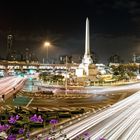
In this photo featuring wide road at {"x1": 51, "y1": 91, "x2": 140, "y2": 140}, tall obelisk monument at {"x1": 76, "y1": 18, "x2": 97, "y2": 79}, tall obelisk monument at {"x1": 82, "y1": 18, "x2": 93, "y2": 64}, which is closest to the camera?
wide road at {"x1": 51, "y1": 91, "x2": 140, "y2": 140}

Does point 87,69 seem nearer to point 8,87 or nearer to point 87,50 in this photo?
point 87,50

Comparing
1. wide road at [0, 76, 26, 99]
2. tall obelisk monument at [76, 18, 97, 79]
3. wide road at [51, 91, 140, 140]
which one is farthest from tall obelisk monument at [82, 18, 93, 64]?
wide road at [51, 91, 140, 140]

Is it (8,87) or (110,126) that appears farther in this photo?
(8,87)

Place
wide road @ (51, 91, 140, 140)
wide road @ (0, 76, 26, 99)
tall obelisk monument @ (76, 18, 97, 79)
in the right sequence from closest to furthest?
1. wide road @ (51, 91, 140, 140)
2. wide road @ (0, 76, 26, 99)
3. tall obelisk monument @ (76, 18, 97, 79)

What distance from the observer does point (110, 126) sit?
33.4 metres

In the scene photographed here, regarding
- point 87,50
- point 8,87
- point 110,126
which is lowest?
point 110,126

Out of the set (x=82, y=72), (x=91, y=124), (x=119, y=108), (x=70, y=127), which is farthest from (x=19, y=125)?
(x=82, y=72)

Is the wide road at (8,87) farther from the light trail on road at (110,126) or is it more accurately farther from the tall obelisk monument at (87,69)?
the tall obelisk monument at (87,69)

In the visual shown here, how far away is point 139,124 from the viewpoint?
113 ft

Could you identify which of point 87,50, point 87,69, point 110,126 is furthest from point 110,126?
point 87,50

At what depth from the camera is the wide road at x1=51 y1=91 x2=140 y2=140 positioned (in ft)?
94.9

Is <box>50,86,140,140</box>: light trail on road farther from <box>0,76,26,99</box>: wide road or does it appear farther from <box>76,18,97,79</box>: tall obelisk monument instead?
<box>76,18,97,79</box>: tall obelisk monument

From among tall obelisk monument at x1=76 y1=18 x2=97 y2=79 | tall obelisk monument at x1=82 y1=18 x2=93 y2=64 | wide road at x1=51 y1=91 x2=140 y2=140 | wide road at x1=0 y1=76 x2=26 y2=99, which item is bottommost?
wide road at x1=51 y1=91 x2=140 y2=140

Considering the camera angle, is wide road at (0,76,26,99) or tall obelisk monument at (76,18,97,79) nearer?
wide road at (0,76,26,99)
